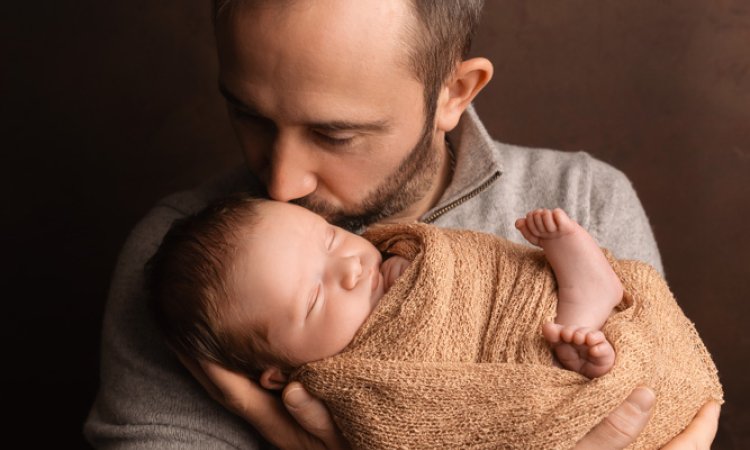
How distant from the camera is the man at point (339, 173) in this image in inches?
52.1

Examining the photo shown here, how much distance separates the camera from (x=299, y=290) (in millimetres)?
1313

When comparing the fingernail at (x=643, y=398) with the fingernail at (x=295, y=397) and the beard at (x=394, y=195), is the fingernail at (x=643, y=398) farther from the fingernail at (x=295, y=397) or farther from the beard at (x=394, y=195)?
the beard at (x=394, y=195)

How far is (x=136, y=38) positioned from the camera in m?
2.13

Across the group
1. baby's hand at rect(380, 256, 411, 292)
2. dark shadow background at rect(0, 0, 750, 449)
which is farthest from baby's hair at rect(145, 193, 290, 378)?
dark shadow background at rect(0, 0, 750, 449)

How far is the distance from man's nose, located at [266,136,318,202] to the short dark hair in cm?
25

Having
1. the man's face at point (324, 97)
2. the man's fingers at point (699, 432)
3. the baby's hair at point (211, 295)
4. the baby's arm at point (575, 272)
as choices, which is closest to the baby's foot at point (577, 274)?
the baby's arm at point (575, 272)

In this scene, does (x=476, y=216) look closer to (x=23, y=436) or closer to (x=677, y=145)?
(x=677, y=145)

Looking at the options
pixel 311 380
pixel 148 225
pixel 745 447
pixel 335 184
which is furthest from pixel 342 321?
pixel 745 447

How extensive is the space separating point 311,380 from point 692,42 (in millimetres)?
1451

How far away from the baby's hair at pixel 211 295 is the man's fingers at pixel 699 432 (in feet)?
2.10

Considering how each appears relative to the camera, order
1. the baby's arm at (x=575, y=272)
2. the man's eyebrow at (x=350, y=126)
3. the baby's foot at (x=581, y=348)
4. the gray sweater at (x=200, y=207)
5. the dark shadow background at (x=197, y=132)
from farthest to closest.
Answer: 1. the dark shadow background at (x=197, y=132)
2. the gray sweater at (x=200, y=207)
3. the man's eyebrow at (x=350, y=126)
4. the baby's arm at (x=575, y=272)
5. the baby's foot at (x=581, y=348)

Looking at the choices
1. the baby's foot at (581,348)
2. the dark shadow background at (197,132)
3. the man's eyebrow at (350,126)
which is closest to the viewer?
the baby's foot at (581,348)

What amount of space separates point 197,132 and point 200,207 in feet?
1.82

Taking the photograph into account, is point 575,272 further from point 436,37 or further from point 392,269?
point 436,37
